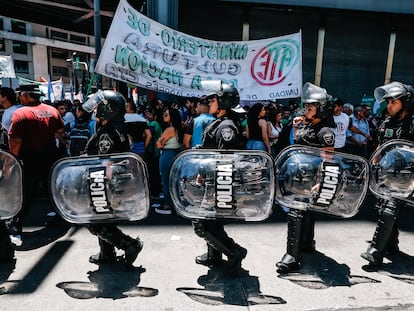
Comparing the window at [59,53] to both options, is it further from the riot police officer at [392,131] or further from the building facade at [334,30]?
the riot police officer at [392,131]

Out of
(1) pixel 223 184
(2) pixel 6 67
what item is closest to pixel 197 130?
(1) pixel 223 184

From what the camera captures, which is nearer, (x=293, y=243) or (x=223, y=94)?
(x=223, y=94)

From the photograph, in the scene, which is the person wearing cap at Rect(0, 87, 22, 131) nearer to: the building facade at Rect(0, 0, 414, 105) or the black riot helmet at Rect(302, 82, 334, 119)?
the black riot helmet at Rect(302, 82, 334, 119)

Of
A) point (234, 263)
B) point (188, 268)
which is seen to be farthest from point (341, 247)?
point (188, 268)

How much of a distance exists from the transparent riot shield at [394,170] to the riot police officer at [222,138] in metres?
1.39

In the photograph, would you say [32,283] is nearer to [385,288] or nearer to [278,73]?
[385,288]

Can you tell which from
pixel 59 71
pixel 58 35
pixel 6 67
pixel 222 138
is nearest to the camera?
pixel 222 138

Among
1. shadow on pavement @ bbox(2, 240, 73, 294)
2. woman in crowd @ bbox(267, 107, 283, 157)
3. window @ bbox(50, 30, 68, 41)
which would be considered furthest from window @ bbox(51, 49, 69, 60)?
shadow on pavement @ bbox(2, 240, 73, 294)

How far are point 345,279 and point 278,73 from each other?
4739 mm

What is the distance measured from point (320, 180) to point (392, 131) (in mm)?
1028

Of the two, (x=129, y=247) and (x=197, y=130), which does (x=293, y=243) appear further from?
(x=197, y=130)

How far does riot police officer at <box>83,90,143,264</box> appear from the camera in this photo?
3158 mm

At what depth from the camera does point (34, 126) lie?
4.19m

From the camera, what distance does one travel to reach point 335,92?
12305mm
